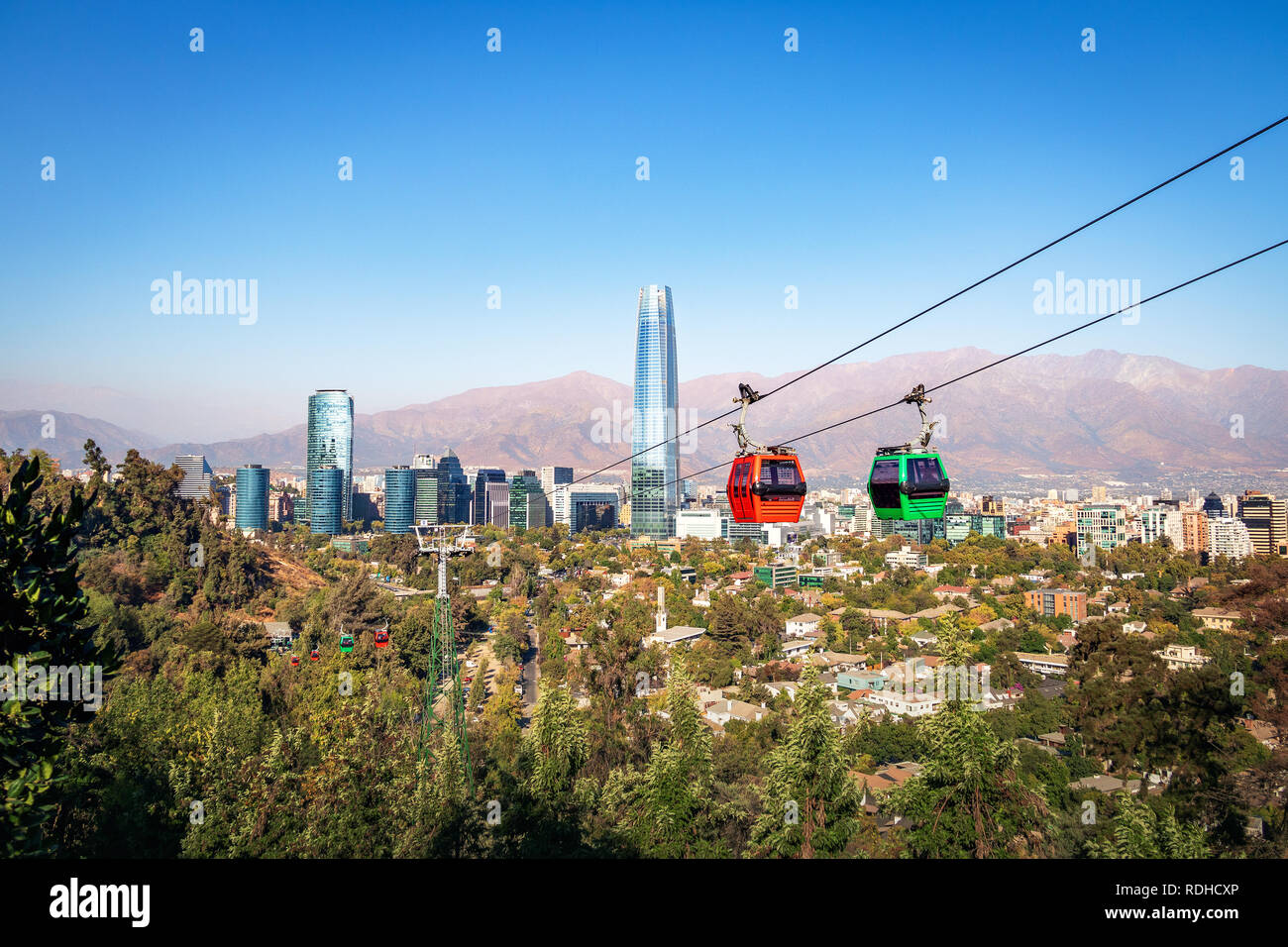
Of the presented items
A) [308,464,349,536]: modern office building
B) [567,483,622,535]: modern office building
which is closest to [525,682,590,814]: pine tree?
[308,464,349,536]: modern office building

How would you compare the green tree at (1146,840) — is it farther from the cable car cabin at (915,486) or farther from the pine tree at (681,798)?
the cable car cabin at (915,486)

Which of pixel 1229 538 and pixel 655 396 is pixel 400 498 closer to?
pixel 655 396

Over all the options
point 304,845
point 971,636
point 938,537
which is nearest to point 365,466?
point 938,537

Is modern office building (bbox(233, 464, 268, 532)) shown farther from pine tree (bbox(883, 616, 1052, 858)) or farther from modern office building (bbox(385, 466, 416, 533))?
pine tree (bbox(883, 616, 1052, 858))

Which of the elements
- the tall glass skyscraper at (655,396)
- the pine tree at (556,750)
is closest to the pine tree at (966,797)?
the pine tree at (556,750)
